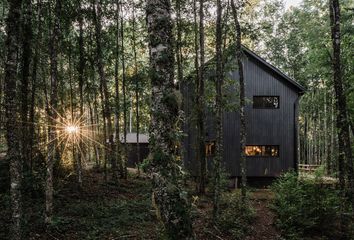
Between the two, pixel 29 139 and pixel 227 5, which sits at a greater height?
pixel 227 5

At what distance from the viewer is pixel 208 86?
19.2m

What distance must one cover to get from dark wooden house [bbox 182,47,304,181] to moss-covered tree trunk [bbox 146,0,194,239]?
733 inches

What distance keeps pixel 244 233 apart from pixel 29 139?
10.7 m

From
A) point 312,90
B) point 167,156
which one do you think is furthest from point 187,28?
point 312,90

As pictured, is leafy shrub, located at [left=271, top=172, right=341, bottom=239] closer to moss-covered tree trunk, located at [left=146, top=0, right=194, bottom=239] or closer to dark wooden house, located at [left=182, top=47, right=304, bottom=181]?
dark wooden house, located at [left=182, top=47, right=304, bottom=181]

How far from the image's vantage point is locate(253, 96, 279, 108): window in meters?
24.0

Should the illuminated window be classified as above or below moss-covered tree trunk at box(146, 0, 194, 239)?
below

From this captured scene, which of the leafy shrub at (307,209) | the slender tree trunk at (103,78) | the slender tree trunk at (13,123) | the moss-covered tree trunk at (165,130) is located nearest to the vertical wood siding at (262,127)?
the slender tree trunk at (103,78)

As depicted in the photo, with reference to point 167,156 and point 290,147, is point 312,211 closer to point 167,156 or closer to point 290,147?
point 290,147

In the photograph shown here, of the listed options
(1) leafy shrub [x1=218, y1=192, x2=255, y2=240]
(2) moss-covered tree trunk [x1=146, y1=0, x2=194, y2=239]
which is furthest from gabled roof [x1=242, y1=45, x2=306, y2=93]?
(2) moss-covered tree trunk [x1=146, y1=0, x2=194, y2=239]

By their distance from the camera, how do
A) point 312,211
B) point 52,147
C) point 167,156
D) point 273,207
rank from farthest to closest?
point 273,207 < point 312,211 < point 52,147 < point 167,156

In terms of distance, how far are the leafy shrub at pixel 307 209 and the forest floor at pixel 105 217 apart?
765mm

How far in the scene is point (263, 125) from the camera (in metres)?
23.8

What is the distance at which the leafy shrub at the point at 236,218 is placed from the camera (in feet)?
39.3
